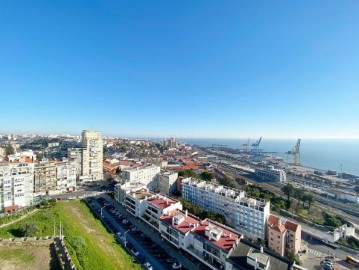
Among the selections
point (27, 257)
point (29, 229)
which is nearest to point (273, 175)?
point (29, 229)

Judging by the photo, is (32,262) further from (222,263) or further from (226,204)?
(226,204)

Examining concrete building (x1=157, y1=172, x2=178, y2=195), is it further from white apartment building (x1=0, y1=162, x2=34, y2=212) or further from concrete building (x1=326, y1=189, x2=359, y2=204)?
concrete building (x1=326, y1=189, x2=359, y2=204)

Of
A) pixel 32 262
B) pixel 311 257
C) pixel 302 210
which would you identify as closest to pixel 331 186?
pixel 302 210

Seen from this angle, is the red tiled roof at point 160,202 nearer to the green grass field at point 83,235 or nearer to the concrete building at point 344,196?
the green grass field at point 83,235

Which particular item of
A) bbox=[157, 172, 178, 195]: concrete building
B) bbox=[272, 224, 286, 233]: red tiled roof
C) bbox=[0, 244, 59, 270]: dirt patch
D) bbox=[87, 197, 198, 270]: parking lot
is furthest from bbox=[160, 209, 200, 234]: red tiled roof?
bbox=[157, 172, 178, 195]: concrete building

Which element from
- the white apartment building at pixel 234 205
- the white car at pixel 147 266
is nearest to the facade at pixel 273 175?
the white apartment building at pixel 234 205

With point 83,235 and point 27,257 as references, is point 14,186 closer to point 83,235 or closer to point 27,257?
point 83,235
